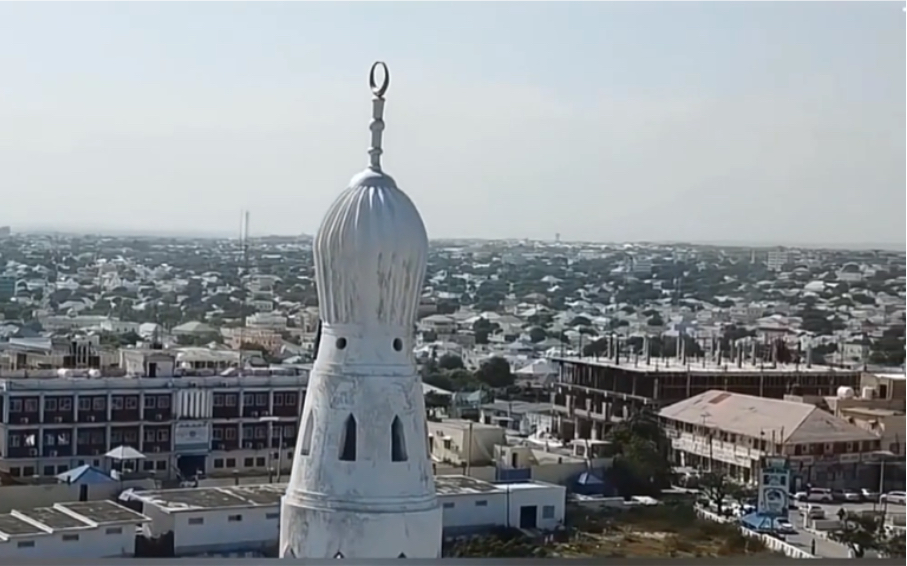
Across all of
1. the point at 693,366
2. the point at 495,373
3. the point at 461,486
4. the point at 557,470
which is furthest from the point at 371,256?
the point at 693,366

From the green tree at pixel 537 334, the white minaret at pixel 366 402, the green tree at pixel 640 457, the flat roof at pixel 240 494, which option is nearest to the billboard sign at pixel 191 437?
the flat roof at pixel 240 494

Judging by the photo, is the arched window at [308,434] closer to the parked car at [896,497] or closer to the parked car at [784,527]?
the parked car at [784,527]

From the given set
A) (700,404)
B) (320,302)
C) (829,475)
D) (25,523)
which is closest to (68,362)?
(25,523)

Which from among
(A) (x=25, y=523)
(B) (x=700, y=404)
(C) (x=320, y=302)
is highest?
(C) (x=320, y=302)

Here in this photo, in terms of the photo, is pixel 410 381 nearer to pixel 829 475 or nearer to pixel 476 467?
pixel 476 467

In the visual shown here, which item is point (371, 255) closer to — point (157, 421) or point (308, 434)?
point (308, 434)

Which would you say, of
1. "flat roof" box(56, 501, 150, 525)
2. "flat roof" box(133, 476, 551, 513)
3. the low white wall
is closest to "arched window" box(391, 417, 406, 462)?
"flat roof" box(133, 476, 551, 513)
